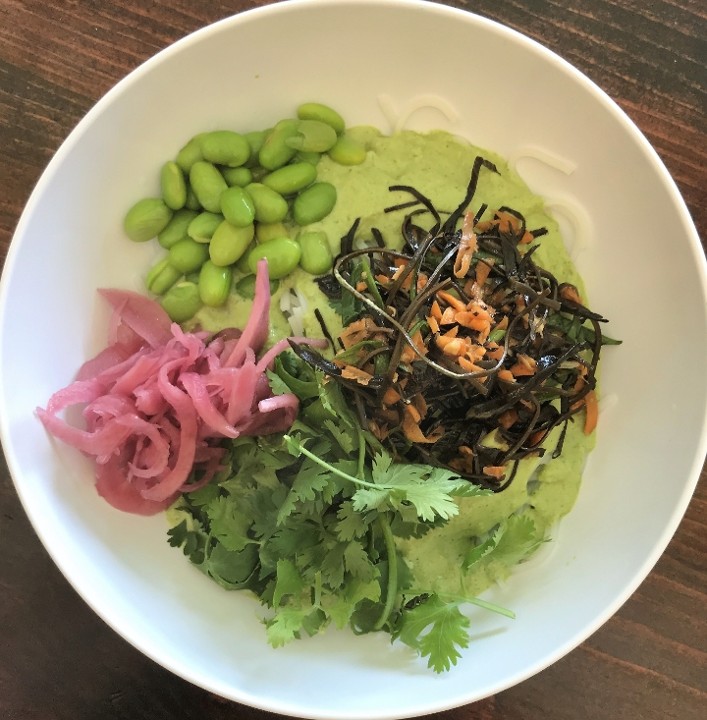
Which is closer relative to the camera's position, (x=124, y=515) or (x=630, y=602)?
(x=124, y=515)

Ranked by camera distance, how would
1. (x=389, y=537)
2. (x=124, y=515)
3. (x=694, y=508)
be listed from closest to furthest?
(x=389, y=537)
(x=124, y=515)
(x=694, y=508)

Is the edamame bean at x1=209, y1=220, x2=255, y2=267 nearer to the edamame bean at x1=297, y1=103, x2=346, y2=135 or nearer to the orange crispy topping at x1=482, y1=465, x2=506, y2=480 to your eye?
the edamame bean at x1=297, y1=103, x2=346, y2=135

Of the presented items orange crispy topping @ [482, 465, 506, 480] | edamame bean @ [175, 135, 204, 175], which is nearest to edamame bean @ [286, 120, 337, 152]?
edamame bean @ [175, 135, 204, 175]

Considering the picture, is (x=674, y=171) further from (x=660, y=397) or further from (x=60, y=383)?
(x=60, y=383)

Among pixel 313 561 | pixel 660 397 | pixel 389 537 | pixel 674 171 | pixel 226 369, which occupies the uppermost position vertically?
pixel 674 171

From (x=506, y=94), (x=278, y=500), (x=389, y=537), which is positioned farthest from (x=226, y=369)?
(x=506, y=94)
